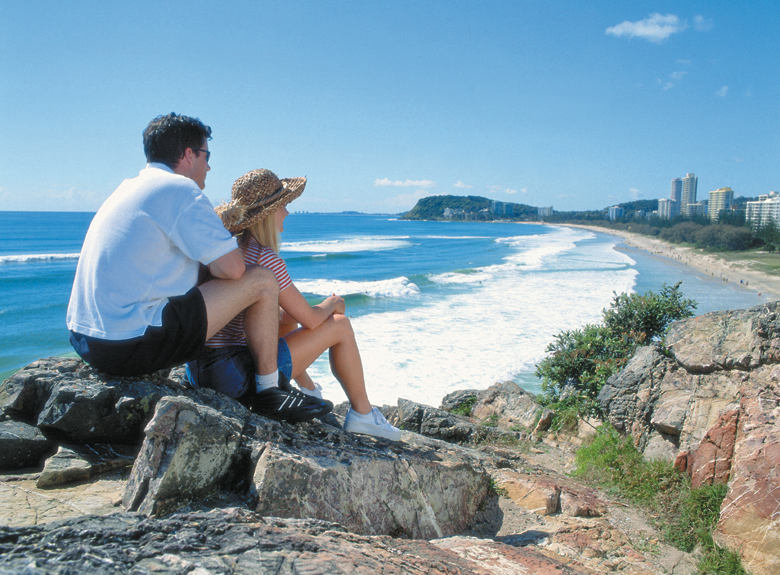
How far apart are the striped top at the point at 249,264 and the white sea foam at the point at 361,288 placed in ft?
62.0

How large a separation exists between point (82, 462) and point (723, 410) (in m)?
4.31

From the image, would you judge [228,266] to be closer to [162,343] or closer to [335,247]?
[162,343]

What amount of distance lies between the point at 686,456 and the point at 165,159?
4086mm

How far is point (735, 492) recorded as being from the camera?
2.96m

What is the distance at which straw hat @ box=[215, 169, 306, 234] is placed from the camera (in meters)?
3.00

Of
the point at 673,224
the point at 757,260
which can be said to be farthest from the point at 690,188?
the point at 757,260

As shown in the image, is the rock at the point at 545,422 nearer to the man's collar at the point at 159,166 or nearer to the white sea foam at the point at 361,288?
the man's collar at the point at 159,166

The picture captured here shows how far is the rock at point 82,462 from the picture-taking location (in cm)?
236

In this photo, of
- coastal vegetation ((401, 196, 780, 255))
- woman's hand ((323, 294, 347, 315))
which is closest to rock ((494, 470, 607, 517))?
woman's hand ((323, 294, 347, 315))

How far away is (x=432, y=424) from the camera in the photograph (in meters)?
5.33

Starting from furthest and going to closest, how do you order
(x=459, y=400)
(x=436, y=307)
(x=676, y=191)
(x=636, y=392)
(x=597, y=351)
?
(x=676, y=191), (x=436, y=307), (x=459, y=400), (x=597, y=351), (x=636, y=392)

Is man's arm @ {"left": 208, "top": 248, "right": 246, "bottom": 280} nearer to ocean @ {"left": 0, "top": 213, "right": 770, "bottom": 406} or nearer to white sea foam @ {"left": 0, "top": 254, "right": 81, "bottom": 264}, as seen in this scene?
ocean @ {"left": 0, "top": 213, "right": 770, "bottom": 406}

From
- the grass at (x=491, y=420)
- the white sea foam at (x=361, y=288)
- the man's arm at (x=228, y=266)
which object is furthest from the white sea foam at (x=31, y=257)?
the man's arm at (x=228, y=266)

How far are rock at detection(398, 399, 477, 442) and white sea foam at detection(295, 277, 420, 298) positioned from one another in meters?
16.5
